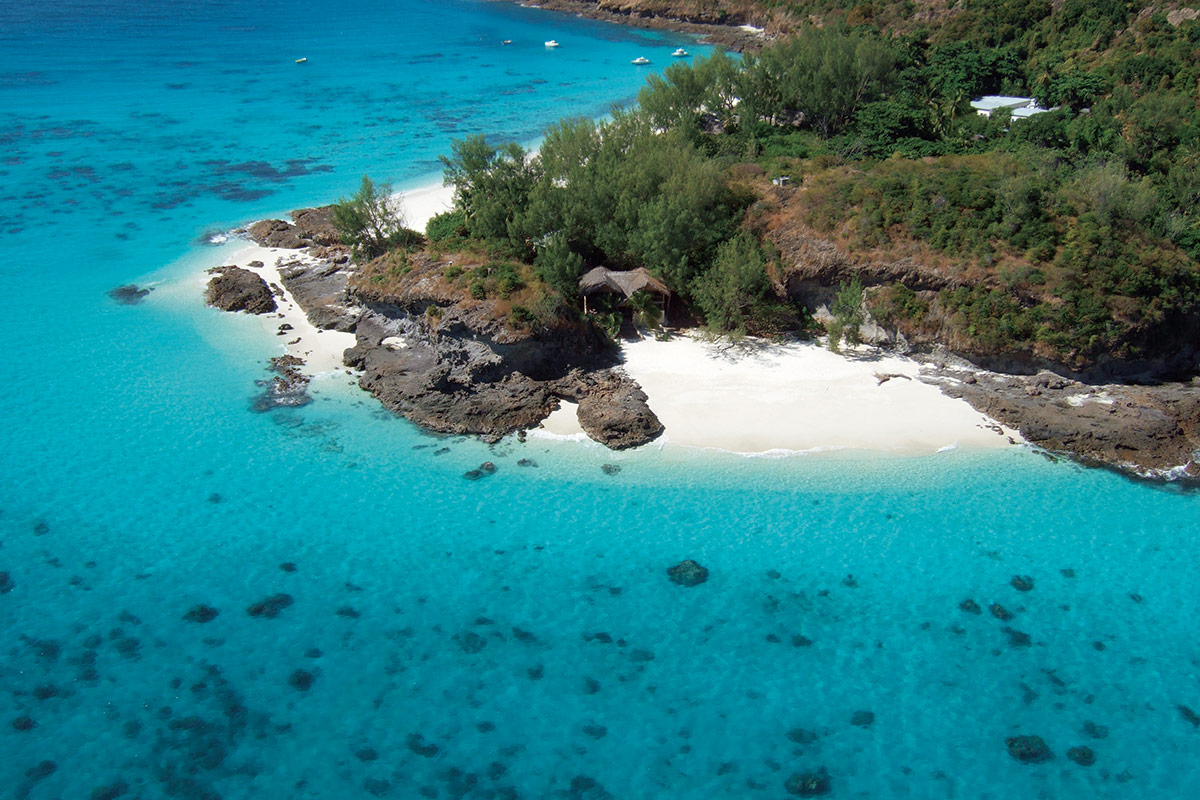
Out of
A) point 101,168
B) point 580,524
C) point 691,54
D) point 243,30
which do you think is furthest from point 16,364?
point 243,30

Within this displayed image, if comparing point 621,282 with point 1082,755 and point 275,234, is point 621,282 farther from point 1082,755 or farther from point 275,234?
point 275,234

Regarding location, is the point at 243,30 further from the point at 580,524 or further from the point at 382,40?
the point at 580,524

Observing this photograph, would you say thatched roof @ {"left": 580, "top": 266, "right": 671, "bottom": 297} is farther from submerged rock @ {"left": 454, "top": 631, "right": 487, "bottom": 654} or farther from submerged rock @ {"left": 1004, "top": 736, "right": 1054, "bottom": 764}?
submerged rock @ {"left": 1004, "top": 736, "right": 1054, "bottom": 764}

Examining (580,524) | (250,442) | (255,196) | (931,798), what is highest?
(255,196)

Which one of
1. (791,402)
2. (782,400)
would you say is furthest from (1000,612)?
(782,400)

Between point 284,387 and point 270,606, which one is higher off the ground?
point 284,387

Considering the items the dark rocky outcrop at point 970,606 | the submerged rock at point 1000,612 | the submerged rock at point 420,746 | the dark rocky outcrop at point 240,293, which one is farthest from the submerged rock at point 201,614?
the submerged rock at point 1000,612

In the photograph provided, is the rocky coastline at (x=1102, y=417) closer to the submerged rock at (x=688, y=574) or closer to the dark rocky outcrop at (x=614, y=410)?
the dark rocky outcrop at (x=614, y=410)
